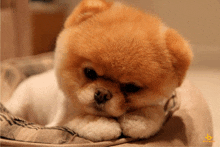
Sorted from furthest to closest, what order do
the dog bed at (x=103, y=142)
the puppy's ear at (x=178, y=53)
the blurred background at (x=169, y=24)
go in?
the blurred background at (x=169, y=24) < the puppy's ear at (x=178, y=53) < the dog bed at (x=103, y=142)

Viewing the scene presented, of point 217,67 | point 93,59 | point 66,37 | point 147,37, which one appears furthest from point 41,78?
point 217,67

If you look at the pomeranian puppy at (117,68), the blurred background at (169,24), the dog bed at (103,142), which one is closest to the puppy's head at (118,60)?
the pomeranian puppy at (117,68)

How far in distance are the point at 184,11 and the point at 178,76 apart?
197cm

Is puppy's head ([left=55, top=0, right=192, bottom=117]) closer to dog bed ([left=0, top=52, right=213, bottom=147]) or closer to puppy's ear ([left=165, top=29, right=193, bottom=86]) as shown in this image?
puppy's ear ([left=165, top=29, right=193, bottom=86])

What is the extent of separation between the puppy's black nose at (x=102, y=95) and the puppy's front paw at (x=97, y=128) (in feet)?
0.23

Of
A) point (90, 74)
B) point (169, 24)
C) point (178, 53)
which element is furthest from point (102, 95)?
point (169, 24)

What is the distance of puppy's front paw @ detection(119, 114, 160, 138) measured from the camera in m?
0.80

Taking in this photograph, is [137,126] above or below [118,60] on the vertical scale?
below

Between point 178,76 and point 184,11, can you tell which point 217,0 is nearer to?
point 184,11

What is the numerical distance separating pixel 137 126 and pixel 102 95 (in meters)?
0.17

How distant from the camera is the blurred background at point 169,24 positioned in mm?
1856

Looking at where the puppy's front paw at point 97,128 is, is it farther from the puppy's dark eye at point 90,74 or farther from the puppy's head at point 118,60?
the puppy's dark eye at point 90,74

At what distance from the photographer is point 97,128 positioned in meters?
0.77

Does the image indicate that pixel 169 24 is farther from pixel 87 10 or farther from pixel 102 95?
pixel 102 95
